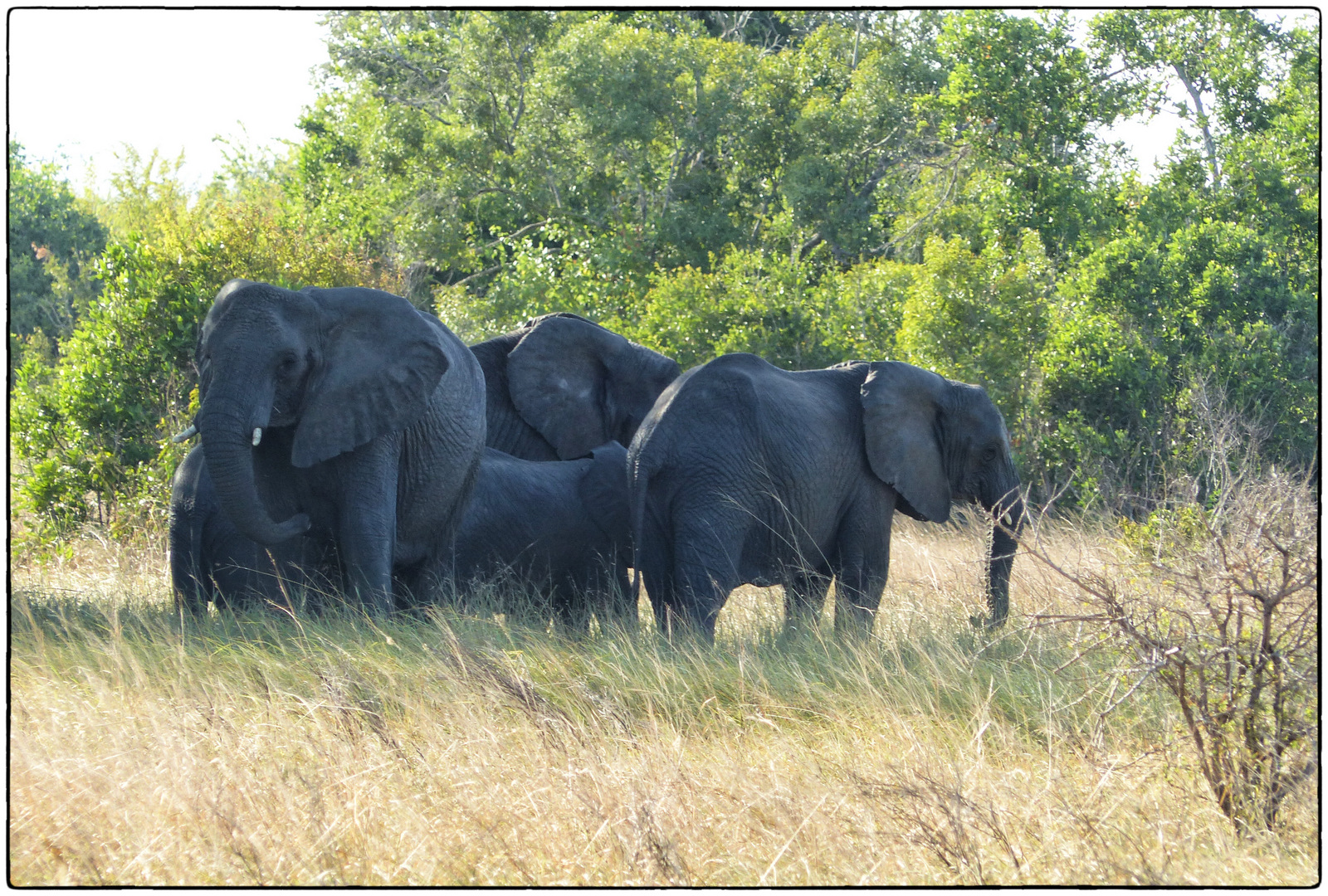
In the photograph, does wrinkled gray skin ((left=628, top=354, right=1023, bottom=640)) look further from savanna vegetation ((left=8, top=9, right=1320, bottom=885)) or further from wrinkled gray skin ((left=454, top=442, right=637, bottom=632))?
wrinkled gray skin ((left=454, top=442, right=637, bottom=632))

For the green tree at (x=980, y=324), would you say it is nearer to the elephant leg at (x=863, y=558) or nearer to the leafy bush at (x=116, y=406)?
the elephant leg at (x=863, y=558)

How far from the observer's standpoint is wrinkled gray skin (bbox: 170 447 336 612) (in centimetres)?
730

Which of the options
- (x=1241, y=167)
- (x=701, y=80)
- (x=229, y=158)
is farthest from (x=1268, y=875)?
(x=229, y=158)

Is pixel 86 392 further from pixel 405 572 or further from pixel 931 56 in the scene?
pixel 931 56

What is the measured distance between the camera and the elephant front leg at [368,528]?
6.93m

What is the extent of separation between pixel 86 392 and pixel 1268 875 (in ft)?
33.3

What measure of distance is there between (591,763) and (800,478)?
3339mm

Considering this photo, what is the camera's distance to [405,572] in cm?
795

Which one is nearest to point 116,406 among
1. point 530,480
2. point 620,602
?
point 530,480

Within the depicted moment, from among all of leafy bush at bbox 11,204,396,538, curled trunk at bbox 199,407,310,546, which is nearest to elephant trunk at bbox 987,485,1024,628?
curled trunk at bbox 199,407,310,546

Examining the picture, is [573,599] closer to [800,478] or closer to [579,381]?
A: [800,478]

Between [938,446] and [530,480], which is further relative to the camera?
Answer: [938,446]

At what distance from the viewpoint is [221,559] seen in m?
7.68

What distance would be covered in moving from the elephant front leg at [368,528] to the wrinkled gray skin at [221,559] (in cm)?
35
